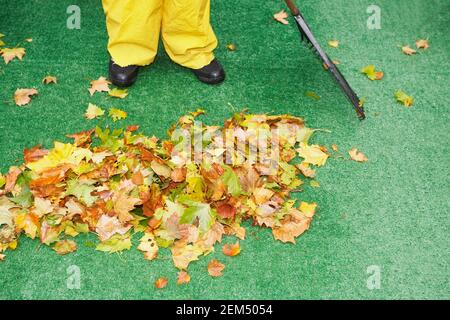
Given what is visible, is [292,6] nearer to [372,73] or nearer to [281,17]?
[372,73]

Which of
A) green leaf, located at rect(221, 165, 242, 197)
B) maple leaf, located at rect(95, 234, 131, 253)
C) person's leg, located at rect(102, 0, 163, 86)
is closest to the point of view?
maple leaf, located at rect(95, 234, 131, 253)

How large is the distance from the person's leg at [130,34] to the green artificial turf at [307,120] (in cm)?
14

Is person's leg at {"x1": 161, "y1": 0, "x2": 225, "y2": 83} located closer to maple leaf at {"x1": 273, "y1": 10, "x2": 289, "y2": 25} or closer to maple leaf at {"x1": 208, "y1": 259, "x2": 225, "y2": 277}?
maple leaf at {"x1": 273, "y1": 10, "x2": 289, "y2": 25}

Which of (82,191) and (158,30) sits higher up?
(158,30)

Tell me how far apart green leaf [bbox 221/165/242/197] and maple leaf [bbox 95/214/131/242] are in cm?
51

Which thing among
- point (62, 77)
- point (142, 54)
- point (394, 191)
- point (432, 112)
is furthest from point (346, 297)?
point (62, 77)

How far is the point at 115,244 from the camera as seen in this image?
8.06 ft

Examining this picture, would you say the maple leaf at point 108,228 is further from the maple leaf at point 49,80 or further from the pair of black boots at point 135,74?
the maple leaf at point 49,80

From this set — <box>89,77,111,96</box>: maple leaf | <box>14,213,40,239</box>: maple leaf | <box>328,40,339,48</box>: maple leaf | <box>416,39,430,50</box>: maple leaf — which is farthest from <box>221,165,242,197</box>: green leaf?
<box>416,39,430,50</box>: maple leaf

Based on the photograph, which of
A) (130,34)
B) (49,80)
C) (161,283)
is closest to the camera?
(161,283)

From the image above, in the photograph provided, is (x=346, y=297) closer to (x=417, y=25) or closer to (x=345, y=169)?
(x=345, y=169)

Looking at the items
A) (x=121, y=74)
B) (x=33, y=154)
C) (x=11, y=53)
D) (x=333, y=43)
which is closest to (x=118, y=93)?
(x=121, y=74)

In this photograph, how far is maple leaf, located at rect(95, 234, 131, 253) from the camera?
8.02 ft

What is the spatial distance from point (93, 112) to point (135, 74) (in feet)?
1.28
